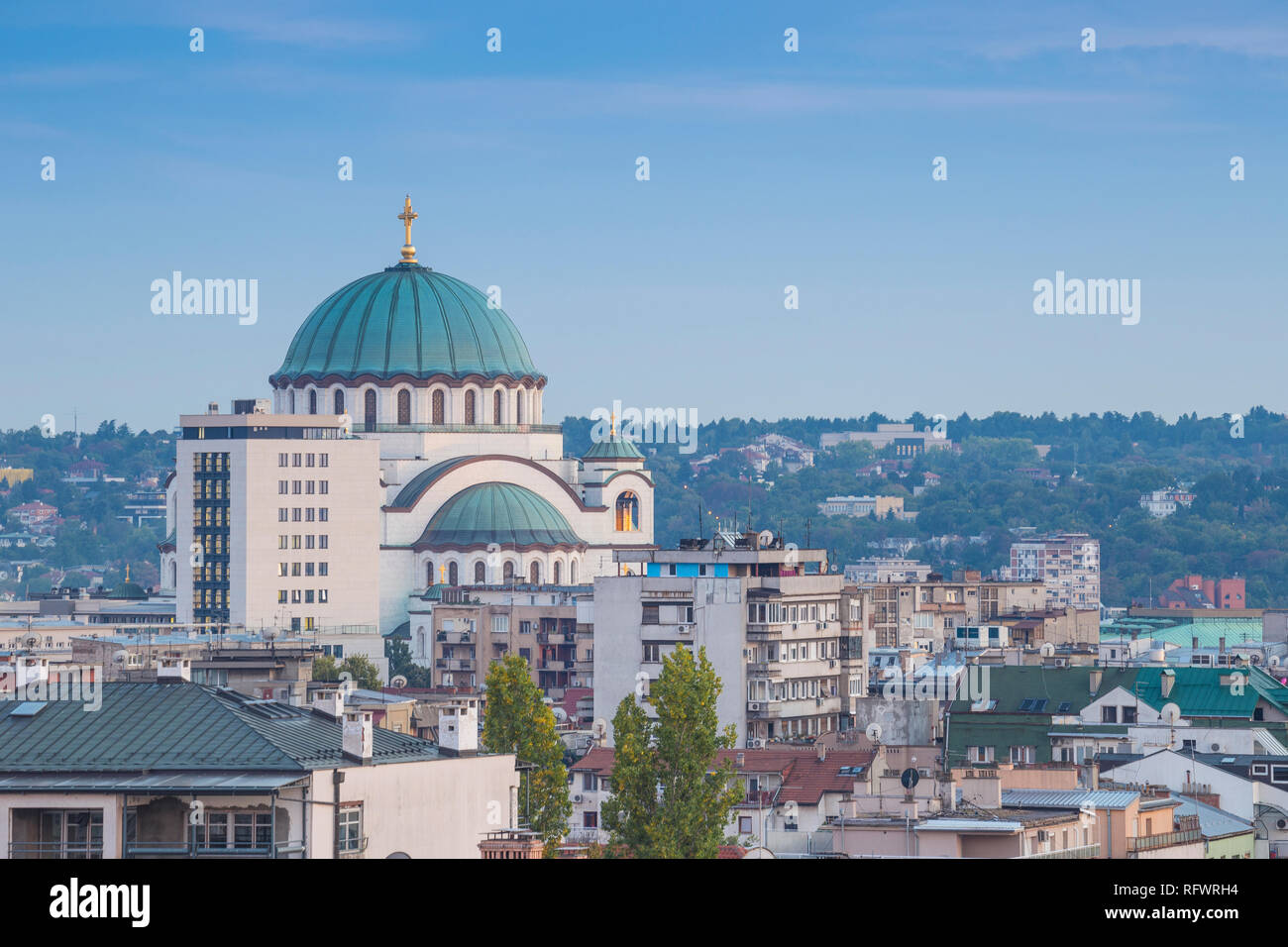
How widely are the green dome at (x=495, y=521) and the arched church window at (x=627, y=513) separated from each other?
14.5 ft

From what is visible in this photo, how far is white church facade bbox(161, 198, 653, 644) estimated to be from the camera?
9262 centimetres

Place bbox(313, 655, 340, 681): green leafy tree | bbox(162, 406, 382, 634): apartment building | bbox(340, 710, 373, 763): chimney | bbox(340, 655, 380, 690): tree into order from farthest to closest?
bbox(162, 406, 382, 634): apartment building
bbox(340, 655, 380, 690): tree
bbox(313, 655, 340, 681): green leafy tree
bbox(340, 710, 373, 763): chimney

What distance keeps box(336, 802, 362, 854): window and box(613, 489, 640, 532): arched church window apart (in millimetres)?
81263

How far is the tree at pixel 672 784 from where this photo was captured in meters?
32.3

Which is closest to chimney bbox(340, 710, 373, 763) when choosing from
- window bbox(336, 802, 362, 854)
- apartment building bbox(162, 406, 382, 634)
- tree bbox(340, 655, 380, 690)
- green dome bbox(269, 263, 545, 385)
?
window bbox(336, 802, 362, 854)

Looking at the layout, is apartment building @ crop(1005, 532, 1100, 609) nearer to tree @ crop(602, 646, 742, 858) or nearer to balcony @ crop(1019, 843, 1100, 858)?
tree @ crop(602, 646, 742, 858)

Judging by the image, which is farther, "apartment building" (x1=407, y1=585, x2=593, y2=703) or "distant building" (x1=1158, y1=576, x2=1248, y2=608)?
"distant building" (x1=1158, y1=576, x2=1248, y2=608)

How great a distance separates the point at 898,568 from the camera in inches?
7657

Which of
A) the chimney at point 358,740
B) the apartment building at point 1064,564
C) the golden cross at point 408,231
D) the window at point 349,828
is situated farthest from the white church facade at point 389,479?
the apartment building at point 1064,564

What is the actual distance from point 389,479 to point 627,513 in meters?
9.68

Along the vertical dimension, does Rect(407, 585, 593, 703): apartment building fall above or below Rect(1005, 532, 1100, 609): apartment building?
below

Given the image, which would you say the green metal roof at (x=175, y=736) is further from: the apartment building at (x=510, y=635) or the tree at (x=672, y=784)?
the apartment building at (x=510, y=635)
